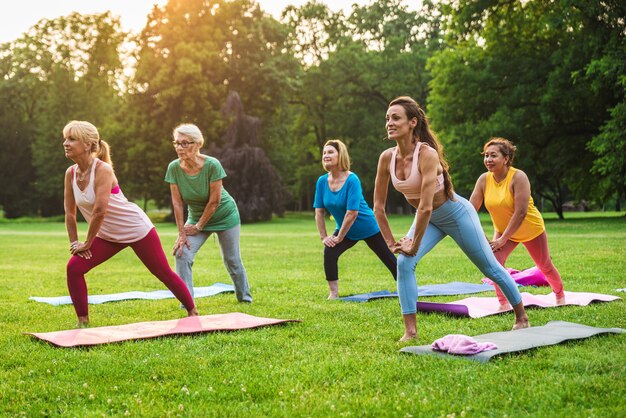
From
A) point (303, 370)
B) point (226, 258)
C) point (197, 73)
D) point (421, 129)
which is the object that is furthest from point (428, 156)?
point (197, 73)

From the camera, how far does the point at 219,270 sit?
1449cm

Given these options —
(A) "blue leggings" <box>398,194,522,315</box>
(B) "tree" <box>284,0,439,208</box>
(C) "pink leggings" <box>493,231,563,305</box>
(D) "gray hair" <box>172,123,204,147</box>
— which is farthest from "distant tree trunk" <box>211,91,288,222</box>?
(A) "blue leggings" <box>398,194,522,315</box>

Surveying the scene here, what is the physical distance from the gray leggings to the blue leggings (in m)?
2.95

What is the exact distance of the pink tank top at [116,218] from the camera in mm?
7266

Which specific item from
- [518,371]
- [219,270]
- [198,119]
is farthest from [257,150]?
[518,371]

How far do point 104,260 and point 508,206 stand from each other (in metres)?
4.33

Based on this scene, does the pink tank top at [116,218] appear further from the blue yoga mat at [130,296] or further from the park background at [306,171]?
the blue yoga mat at [130,296]

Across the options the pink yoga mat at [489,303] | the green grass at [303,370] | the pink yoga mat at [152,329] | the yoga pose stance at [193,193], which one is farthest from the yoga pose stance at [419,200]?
the yoga pose stance at [193,193]

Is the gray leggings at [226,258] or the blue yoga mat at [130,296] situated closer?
the gray leggings at [226,258]

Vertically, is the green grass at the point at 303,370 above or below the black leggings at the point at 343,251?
below

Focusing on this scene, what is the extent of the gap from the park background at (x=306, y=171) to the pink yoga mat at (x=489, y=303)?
0.88ft

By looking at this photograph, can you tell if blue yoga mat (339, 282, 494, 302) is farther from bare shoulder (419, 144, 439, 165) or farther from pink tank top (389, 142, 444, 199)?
bare shoulder (419, 144, 439, 165)

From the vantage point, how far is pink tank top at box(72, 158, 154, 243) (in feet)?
23.8

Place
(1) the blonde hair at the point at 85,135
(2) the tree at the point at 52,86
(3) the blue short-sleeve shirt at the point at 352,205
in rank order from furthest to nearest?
(2) the tree at the point at 52,86 → (3) the blue short-sleeve shirt at the point at 352,205 → (1) the blonde hair at the point at 85,135
